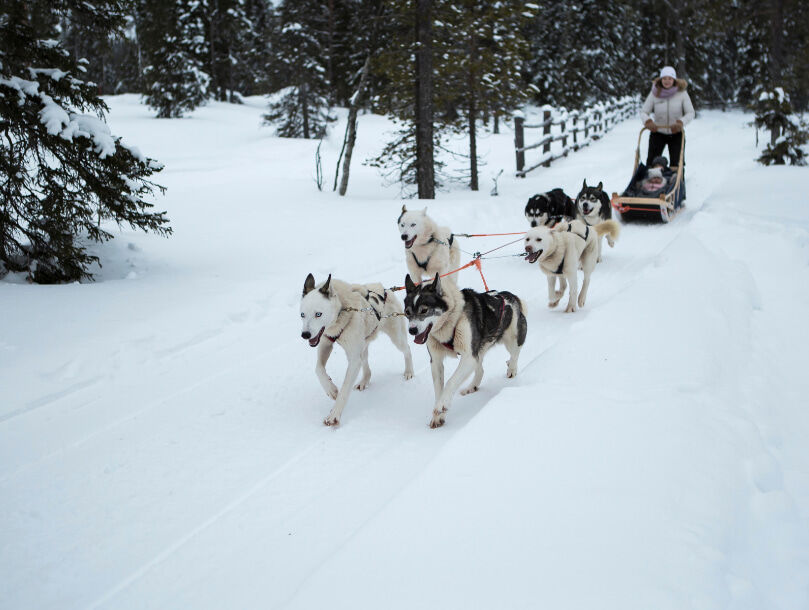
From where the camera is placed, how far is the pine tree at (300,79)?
2467 cm

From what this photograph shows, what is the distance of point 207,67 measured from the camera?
3056cm

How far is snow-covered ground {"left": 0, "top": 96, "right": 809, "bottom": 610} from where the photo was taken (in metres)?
2.21

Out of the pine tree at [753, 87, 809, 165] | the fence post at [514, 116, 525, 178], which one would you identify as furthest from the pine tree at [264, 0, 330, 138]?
the pine tree at [753, 87, 809, 165]

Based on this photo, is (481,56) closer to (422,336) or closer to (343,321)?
(343,321)

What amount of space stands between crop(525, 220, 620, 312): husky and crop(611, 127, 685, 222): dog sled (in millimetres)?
3626

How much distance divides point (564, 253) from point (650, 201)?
4.32 meters

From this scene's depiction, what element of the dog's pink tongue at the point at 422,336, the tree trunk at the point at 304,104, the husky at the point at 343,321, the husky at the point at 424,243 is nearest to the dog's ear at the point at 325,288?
the husky at the point at 343,321

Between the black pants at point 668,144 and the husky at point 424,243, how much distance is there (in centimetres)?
579

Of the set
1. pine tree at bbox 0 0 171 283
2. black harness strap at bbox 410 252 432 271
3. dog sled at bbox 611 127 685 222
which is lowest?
black harness strap at bbox 410 252 432 271

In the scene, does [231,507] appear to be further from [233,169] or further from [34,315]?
[233,169]

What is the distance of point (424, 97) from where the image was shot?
11758 millimetres

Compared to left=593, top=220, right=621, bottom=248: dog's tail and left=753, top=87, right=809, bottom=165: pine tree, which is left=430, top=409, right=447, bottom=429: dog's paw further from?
left=753, top=87, right=809, bottom=165: pine tree

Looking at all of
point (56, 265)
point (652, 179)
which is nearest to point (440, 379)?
point (56, 265)

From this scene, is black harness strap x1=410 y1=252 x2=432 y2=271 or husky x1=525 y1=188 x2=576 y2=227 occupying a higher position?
husky x1=525 y1=188 x2=576 y2=227
